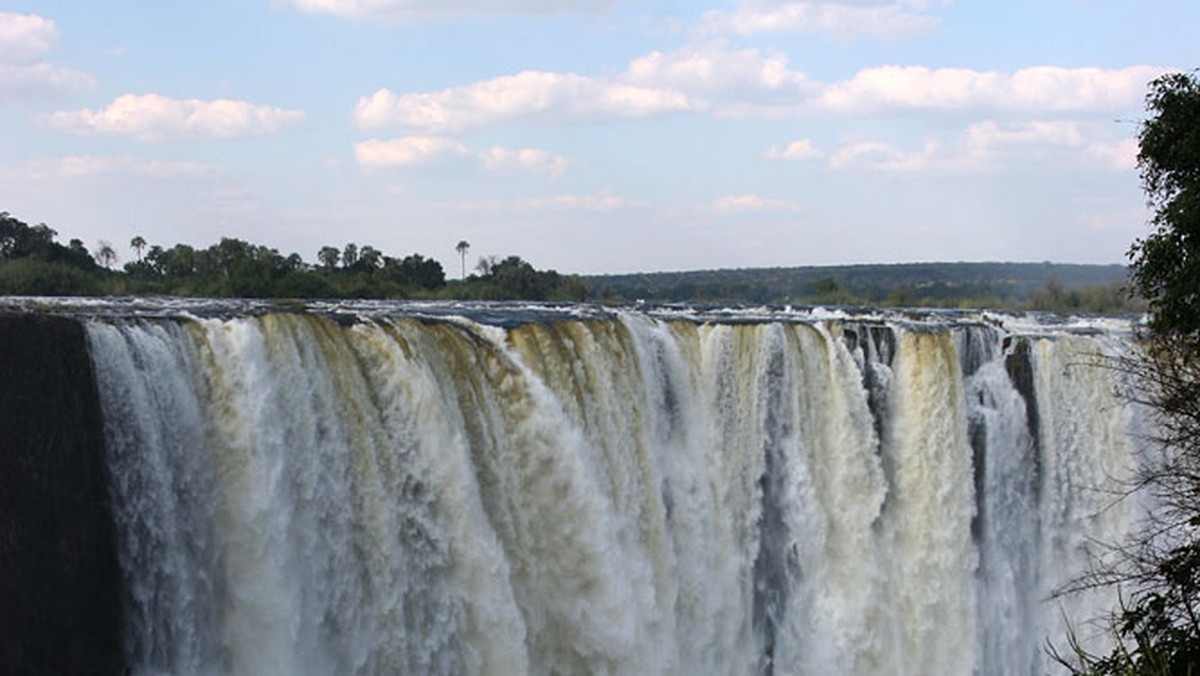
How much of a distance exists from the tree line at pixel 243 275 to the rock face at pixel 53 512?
2017 centimetres

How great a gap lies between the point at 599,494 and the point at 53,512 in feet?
21.4

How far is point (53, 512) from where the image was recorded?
968cm

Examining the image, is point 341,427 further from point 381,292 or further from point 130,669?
point 381,292

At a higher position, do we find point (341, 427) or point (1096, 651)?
point (341, 427)

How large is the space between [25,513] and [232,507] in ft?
6.31

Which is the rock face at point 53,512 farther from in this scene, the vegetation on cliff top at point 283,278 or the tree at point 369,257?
the tree at point 369,257

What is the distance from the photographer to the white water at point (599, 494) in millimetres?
11047

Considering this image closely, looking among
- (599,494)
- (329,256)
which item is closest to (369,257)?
A: (329,256)

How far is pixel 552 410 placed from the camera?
1409 cm

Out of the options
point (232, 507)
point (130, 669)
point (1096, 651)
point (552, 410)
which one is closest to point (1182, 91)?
point (552, 410)

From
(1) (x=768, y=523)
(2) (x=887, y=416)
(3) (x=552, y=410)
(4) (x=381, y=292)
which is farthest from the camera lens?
(4) (x=381, y=292)

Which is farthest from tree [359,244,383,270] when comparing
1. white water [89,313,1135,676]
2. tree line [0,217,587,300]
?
white water [89,313,1135,676]

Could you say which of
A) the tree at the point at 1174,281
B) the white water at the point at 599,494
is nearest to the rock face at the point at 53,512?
the white water at the point at 599,494

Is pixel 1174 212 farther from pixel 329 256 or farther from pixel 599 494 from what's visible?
pixel 329 256
